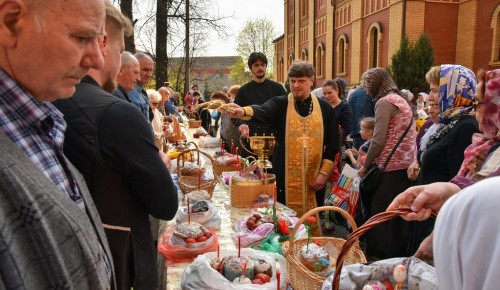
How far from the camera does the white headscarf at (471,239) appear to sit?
659 mm

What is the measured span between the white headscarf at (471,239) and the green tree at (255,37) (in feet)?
141

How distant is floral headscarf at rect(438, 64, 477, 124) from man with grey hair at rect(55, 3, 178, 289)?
7.87ft

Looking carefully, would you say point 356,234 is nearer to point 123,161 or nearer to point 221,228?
point 123,161

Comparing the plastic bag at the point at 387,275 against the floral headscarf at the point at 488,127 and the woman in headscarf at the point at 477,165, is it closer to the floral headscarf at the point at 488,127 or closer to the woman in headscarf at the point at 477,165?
the woman in headscarf at the point at 477,165

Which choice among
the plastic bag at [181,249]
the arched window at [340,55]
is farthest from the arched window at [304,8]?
the plastic bag at [181,249]

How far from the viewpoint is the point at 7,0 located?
792mm

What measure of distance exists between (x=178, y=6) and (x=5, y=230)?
11012 mm

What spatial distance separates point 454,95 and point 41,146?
121 inches

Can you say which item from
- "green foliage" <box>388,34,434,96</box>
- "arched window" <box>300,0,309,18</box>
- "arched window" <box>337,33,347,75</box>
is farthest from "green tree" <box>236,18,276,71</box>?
"green foliage" <box>388,34,434,96</box>

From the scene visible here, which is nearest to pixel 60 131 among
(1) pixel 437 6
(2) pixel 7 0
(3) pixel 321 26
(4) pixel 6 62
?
(4) pixel 6 62

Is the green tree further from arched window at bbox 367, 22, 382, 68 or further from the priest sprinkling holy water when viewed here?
the priest sprinkling holy water

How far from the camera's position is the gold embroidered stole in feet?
12.2

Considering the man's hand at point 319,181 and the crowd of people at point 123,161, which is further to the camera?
the man's hand at point 319,181

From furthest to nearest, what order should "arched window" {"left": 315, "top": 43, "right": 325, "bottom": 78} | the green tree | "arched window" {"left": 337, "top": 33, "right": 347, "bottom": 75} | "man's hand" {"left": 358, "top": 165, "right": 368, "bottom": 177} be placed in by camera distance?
the green tree → "arched window" {"left": 315, "top": 43, "right": 325, "bottom": 78} → "arched window" {"left": 337, "top": 33, "right": 347, "bottom": 75} → "man's hand" {"left": 358, "top": 165, "right": 368, "bottom": 177}
